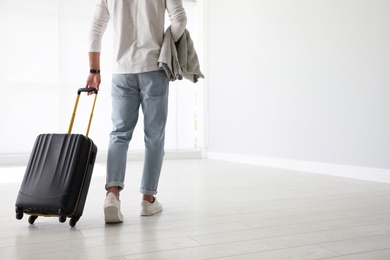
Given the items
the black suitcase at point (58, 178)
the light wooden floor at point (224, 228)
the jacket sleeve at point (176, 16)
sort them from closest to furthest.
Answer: the light wooden floor at point (224, 228) → the black suitcase at point (58, 178) → the jacket sleeve at point (176, 16)

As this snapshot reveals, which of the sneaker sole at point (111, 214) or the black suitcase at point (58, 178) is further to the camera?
the sneaker sole at point (111, 214)

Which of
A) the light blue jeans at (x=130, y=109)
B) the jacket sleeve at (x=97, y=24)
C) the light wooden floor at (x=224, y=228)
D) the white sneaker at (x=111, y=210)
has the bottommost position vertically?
the light wooden floor at (x=224, y=228)

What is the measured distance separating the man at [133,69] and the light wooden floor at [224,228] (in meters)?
0.28

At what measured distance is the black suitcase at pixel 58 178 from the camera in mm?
1568

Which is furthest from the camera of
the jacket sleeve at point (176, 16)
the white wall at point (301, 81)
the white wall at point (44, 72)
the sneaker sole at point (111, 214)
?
the white wall at point (44, 72)

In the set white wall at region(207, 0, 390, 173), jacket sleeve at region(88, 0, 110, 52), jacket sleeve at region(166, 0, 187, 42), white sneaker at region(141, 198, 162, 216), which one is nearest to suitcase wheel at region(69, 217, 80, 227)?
white sneaker at region(141, 198, 162, 216)

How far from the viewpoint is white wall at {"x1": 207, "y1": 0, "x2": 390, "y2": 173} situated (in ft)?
10.3

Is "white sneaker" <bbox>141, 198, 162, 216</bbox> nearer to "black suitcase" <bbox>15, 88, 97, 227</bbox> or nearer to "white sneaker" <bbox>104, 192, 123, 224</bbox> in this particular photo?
"white sneaker" <bbox>104, 192, 123, 224</bbox>

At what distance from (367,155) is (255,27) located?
202 centimetres

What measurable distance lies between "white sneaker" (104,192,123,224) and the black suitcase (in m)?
0.10

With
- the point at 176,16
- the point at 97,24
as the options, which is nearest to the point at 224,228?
the point at 176,16

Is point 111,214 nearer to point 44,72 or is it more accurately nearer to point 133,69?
point 133,69

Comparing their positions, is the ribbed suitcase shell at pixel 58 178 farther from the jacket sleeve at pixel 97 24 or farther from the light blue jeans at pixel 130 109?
the jacket sleeve at pixel 97 24

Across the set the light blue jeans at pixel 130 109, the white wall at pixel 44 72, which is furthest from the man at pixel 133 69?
the white wall at pixel 44 72
